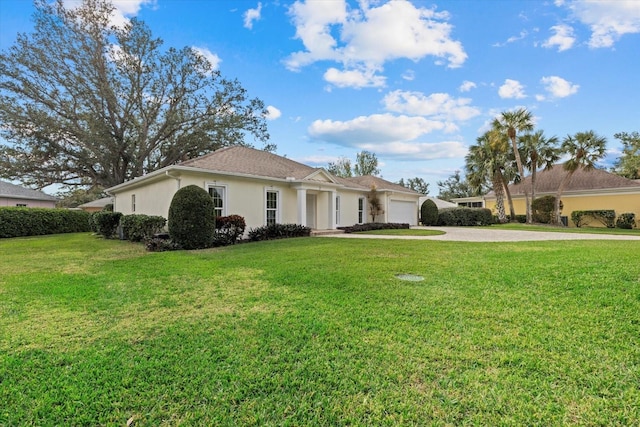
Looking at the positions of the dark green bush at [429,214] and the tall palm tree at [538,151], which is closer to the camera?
the dark green bush at [429,214]

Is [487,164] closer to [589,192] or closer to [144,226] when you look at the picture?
[589,192]

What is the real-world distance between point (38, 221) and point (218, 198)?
1281 centimetres

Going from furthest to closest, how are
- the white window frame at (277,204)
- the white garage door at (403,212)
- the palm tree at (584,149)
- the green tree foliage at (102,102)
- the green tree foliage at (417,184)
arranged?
1. the green tree foliage at (417,184)
2. the palm tree at (584,149)
3. the white garage door at (403,212)
4. the green tree foliage at (102,102)
5. the white window frame at (277,204)

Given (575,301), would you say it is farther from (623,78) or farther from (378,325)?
(623,78)

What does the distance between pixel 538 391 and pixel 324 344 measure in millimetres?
1780

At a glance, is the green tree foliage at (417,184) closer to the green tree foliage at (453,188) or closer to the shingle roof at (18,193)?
the green tree foliage at (453,188)

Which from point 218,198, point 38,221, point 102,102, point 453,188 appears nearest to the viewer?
point 218,198

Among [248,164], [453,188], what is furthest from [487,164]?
[453,188]

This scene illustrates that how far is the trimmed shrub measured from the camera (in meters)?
25.5

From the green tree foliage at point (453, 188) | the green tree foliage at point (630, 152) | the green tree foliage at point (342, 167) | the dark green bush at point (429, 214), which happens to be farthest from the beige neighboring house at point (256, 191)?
the green tree foliage at point (453, 188)

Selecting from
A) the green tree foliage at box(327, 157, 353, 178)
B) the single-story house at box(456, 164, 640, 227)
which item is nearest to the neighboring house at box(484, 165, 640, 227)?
the single-story house at box(456, 164, 640, 227)

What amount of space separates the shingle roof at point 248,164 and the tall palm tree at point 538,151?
751 inches

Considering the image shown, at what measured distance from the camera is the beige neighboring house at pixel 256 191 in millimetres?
13008

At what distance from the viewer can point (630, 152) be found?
2917 cm
